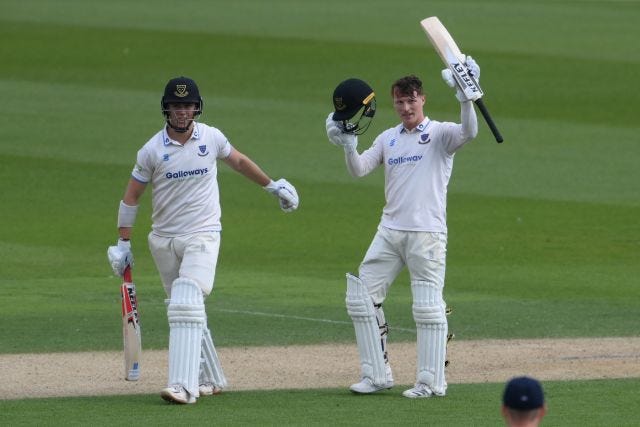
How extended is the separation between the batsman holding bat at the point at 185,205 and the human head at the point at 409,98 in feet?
3.21

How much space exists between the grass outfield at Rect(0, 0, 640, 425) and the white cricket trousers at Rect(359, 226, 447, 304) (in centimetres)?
70

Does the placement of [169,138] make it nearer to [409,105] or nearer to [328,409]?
[409,105]

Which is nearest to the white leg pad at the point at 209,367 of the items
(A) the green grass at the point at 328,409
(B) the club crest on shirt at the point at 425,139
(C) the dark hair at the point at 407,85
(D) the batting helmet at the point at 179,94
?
(A) the green grass at the point at 328,409

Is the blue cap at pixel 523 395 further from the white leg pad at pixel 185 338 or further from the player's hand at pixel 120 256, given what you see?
the player's hand at pixel 120 256

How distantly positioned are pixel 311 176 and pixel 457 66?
1069 centimetres

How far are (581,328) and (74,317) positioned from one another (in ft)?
13.2

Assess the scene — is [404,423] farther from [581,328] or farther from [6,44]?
[6,44]

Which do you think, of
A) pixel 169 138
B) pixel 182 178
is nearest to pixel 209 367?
pixel 182 178

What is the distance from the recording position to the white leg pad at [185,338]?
805 cm

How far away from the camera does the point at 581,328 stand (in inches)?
443

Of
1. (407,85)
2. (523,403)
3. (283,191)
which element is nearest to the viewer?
(523,403)

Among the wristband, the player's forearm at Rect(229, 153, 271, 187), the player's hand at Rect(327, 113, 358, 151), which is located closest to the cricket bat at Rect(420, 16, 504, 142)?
the player's hand at Rect(327, 113, 358, 151)

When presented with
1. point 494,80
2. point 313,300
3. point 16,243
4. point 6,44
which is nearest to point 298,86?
point 494,80

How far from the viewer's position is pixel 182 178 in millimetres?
8367
